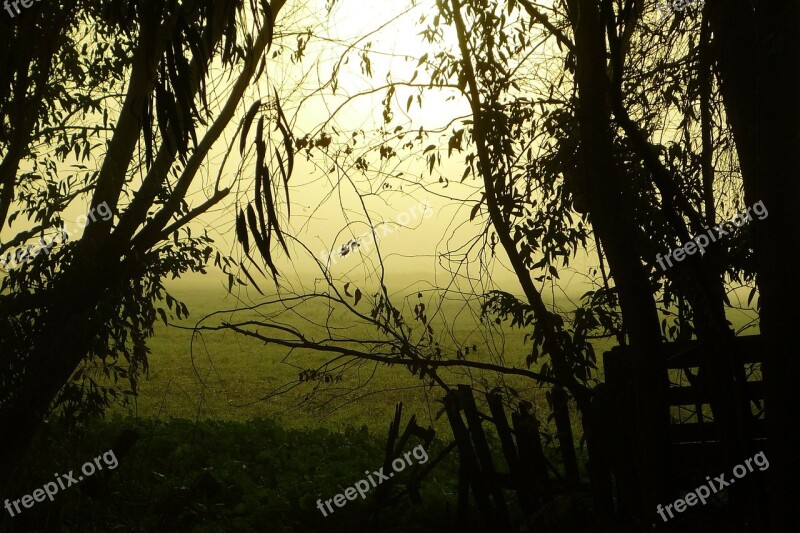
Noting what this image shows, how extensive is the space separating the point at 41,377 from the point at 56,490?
151 centimetres

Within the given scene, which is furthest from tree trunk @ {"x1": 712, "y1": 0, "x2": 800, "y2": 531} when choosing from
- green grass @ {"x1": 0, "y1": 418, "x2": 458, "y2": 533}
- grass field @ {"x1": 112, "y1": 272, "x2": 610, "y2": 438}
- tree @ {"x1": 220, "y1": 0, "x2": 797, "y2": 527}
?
grass field @ {"x1": 112, "y1": 272, "x2": 610, "y2": 438}

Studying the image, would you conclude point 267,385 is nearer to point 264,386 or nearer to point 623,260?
point 264,386

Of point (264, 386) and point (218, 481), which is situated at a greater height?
point (218, 481)

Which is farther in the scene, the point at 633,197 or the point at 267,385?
the point at 267,385

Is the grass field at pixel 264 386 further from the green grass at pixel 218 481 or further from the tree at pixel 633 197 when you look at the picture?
the tree at pixel 633 197

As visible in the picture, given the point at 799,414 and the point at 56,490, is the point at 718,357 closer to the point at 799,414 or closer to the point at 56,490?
the point at 799,414

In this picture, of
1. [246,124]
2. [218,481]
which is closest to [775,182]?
[246,124]

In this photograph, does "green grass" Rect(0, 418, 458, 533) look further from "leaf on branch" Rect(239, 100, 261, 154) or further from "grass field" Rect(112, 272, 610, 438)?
"leaf on branch" Rect(239, 100, 261, 154)

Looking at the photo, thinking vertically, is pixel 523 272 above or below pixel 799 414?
above

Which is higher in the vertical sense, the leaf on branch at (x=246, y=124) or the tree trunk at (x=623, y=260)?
the leaf on branch at (x=246, y=124)

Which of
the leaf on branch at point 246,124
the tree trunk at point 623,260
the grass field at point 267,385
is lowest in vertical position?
the grass field at point 267,385

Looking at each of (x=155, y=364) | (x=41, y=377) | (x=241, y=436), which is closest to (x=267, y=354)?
(x=155, y=364)

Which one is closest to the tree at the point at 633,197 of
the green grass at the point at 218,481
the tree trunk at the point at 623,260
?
the tree trunk at the point at 623,260

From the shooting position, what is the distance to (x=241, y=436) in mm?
8891
